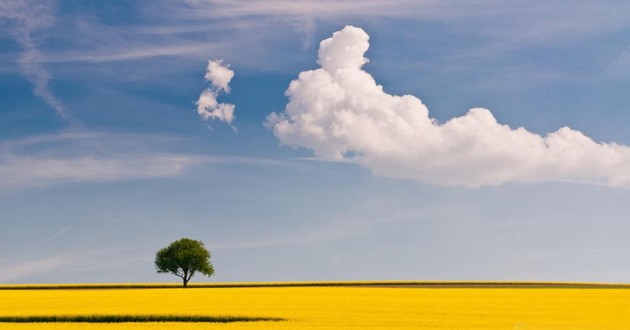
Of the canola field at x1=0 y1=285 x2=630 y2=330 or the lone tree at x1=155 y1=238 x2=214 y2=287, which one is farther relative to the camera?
the lone tree at x1=155 y1=238 x2=214 y2=287

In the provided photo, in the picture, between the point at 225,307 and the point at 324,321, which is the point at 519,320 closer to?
the point at 324,321

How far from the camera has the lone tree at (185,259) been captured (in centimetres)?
10356

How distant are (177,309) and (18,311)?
871 centimetres

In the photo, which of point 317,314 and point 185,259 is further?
point 185,259

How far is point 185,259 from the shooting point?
103500 millimetres

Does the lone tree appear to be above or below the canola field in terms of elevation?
above

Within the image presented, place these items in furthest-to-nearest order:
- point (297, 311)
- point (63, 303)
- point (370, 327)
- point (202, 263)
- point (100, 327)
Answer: point (202, 263), point (63, 303), point (297, 311), point (100, 327), point (370, 327)

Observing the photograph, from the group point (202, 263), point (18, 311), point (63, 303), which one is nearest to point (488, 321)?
point (18, 311)

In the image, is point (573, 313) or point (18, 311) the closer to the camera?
point (573, 313)

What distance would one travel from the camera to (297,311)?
37.1 m

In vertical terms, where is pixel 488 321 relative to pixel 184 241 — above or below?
below

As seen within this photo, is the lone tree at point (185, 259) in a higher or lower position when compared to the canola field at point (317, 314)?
higher

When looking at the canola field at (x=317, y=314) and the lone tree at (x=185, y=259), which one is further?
the lone tree at (x=185, y=259)

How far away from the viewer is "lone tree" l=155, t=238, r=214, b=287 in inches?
4077
